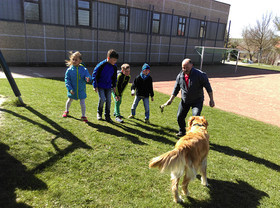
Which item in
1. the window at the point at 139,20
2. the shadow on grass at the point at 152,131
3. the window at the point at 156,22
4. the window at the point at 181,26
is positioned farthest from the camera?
the window at the point at 181,26

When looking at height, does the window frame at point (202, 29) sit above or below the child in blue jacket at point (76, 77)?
A: above

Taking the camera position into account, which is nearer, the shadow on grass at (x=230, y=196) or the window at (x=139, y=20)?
the shadow on grass at (x=230, y=196)

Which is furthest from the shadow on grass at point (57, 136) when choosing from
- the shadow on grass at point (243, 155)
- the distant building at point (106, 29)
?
the distant building at point (106, 29)

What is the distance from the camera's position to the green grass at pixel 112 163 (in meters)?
3.20

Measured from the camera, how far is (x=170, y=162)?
2.75 m

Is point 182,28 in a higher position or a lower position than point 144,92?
higher

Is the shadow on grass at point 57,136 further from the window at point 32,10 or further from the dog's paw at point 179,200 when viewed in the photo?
the window at point 32,10

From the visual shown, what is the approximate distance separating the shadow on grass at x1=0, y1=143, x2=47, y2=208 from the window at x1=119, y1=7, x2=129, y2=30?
19.5 m

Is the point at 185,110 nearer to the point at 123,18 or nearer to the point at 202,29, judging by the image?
the point at 123,18

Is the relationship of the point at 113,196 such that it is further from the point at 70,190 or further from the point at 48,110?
the point at 48,110

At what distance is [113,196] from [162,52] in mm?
23599

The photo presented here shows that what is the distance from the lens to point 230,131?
651 cm

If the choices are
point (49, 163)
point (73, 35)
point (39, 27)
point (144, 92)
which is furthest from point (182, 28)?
point (49, 163)

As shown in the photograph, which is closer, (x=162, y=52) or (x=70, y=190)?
(x=70, y=190)
